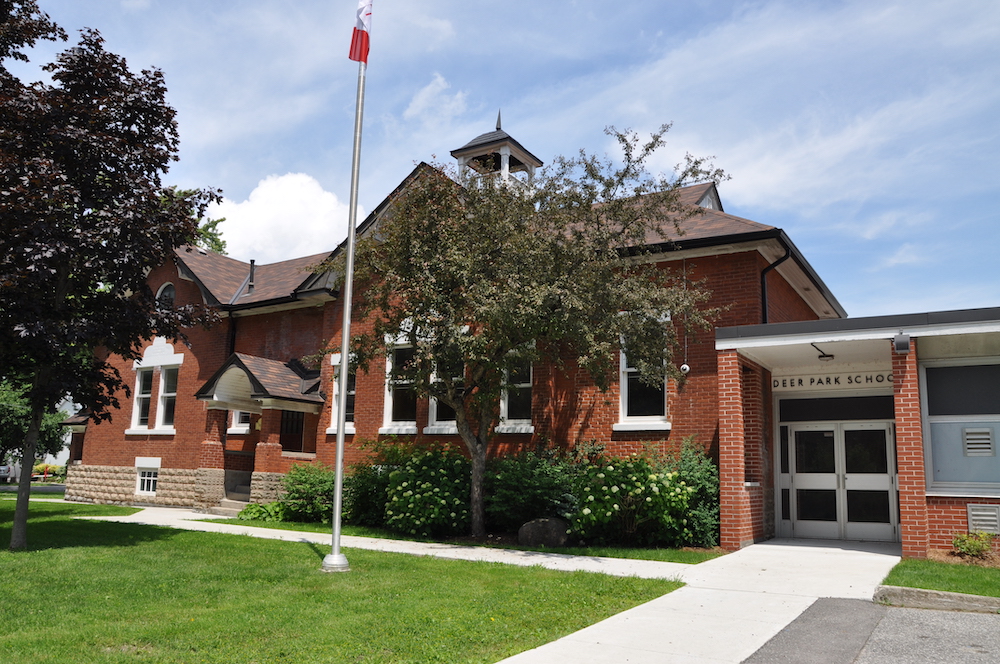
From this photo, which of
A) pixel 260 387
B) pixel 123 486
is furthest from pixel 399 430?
pixel 123 486

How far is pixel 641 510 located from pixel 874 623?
5.90 meters

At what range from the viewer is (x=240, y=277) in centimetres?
2603

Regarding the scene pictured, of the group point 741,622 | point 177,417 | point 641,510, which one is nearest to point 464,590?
point 741,622

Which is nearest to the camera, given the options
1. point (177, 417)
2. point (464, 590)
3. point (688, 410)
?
point (464, 590)

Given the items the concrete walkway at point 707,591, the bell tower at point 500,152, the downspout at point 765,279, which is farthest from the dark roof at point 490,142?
the concrete walkway at point 707,591

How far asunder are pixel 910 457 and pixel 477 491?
23.8 ft

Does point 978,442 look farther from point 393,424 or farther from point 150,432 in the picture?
point 150,432

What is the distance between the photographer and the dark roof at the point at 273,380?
18.8 meters

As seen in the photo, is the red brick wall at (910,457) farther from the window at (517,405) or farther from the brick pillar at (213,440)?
the brick pillar at (213,440)

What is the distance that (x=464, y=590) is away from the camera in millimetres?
8836

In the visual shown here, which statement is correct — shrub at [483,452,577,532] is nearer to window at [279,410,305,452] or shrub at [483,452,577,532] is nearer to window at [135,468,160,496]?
window at [279,410,305,452]

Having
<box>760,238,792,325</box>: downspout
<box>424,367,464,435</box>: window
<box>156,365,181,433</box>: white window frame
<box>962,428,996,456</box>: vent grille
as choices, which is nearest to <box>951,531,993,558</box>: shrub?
<box>962,428,996,456</box>: vent grille

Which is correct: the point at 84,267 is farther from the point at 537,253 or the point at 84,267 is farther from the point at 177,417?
the point at 177,417

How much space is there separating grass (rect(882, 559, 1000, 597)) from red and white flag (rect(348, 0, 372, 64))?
9.91 metres
